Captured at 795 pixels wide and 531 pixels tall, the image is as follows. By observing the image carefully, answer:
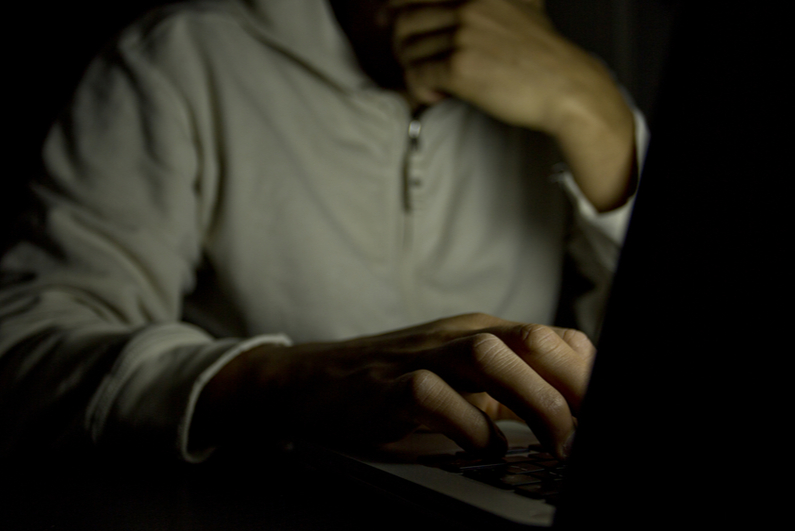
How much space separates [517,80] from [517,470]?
2.09 feet

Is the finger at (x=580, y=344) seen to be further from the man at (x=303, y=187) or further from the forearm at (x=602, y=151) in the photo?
the forearm at (x=602, y=151)

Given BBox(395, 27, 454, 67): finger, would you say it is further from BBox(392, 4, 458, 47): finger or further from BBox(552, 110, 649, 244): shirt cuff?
BBox(552, 110, 649, 244): shirt cuff

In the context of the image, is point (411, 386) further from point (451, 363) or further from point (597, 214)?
point (597, 214)

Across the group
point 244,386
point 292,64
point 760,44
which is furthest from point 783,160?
point 292,64

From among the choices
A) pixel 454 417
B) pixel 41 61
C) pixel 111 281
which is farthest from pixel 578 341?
pixel 41 61

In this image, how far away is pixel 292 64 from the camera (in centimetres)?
86

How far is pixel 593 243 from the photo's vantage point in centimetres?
95

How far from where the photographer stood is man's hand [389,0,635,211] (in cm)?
81

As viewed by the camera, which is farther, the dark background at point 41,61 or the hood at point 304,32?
the dark background at point 41,61

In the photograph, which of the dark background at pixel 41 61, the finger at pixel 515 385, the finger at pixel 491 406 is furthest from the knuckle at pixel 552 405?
the dark background at pixel 41 61

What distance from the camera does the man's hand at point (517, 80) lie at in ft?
2.66

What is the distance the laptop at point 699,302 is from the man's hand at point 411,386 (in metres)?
0.13

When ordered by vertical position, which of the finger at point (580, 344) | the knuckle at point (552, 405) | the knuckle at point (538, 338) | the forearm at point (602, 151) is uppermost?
the forearm at point (602, 151)

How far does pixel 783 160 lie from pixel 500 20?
741 mm
